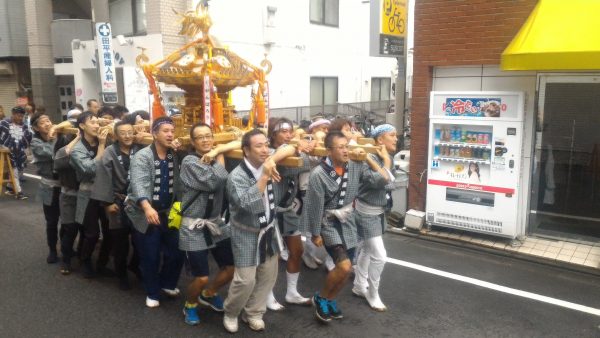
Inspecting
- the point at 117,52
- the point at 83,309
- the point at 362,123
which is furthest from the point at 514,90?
the point at 117,52

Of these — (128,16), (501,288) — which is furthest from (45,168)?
(128,16)

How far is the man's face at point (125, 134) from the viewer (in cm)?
484

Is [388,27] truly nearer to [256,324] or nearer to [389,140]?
[389,140]

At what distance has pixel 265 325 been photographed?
4.37m

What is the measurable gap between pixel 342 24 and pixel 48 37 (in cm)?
1016

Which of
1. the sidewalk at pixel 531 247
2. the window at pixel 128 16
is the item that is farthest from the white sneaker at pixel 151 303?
the window at pixel 128 16

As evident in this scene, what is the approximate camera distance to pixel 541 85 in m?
6.33

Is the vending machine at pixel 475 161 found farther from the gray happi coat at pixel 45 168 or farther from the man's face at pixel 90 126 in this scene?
the gray happi coat at pixel 45 168

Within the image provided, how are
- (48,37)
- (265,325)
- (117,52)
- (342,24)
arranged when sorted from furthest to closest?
(342,24)
(48,37)
(117,52)
(265,325)

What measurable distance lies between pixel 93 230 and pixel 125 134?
48.5 inches

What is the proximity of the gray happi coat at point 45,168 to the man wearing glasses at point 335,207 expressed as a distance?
3.26 m

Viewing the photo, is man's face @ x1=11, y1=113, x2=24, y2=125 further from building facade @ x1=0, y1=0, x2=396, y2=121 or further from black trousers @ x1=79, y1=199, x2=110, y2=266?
black trousers @ x1=79, y1=199, x2=110, y2=266

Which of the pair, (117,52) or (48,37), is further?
(48,37)

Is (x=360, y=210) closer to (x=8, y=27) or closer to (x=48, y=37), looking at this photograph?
(x=48, y=37)
